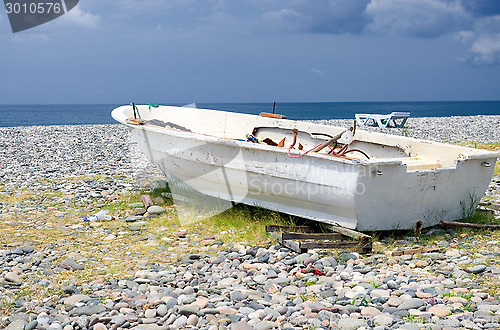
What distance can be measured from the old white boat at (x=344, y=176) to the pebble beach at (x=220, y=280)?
0.44 m

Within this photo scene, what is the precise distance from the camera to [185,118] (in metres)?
10.7

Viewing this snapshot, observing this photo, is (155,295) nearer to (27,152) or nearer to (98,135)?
(27,152)

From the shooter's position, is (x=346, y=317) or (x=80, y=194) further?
(x=80, y=194)

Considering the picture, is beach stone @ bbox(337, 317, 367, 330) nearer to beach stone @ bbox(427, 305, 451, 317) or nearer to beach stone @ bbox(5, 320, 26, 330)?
beach stone @ bbox(427, 305, 451, 317)

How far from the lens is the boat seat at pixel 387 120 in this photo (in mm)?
25000

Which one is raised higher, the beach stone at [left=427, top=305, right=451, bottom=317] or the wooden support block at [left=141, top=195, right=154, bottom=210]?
the wooden support block at [left=141, top=195, right=154, bottom=210]

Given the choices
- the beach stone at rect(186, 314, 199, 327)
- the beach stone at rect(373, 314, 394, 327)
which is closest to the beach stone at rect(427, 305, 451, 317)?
the beach stone at rect(373, 314, 394, 327)

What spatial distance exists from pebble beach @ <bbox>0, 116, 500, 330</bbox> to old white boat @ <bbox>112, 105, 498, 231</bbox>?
1.46ft

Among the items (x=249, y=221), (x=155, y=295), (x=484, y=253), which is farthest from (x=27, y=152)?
(x=484, y=253)

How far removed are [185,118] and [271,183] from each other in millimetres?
4743

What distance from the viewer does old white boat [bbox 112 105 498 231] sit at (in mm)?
5777

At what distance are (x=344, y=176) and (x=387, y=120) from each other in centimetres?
2042

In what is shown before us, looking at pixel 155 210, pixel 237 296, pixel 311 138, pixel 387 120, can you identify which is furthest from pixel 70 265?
pixel 387 120

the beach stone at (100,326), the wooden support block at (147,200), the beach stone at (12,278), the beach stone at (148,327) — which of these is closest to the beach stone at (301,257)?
the beach stone at (148,327)
